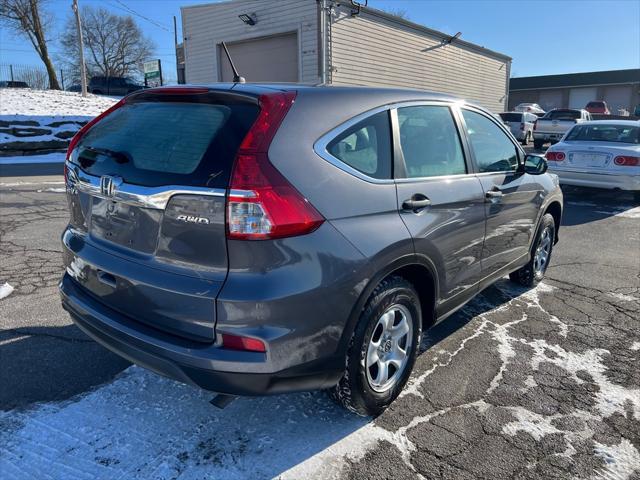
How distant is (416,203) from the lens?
8.79 ft

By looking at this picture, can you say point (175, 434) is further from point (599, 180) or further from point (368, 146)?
point (599, 180)

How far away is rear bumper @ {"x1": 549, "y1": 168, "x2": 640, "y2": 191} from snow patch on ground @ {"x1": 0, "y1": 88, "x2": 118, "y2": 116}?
16.5 metres

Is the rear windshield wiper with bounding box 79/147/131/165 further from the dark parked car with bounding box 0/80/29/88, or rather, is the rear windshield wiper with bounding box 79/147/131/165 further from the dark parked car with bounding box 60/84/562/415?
the dark parked car with bounding box 0/80/29/88

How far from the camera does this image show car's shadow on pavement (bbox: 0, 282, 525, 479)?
7.69ft

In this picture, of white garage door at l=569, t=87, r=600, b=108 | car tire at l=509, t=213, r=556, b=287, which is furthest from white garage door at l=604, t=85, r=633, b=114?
car tire at l=509, t=213, r=556, b=287

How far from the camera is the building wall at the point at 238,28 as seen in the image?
15.2m

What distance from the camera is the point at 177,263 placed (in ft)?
7.20

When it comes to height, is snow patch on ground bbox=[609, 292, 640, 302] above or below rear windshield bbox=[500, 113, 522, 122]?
below

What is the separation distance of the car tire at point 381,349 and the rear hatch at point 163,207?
773mm

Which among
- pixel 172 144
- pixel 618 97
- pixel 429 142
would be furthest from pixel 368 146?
pixel 618 97

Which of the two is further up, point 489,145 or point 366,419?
point 489,145

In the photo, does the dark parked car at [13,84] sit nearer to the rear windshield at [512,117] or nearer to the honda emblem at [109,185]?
the rear windshield at [512,117]

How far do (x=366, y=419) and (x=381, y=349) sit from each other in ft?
1.37

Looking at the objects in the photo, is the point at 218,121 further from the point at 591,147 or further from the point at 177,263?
the point at 591,147
